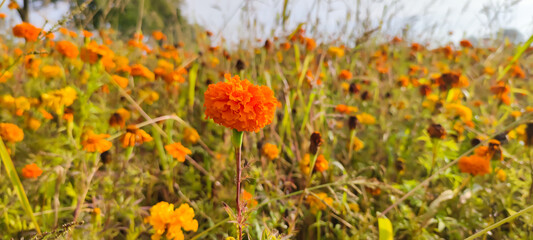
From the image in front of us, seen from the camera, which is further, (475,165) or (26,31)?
(26,31)

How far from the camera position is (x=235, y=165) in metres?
1.43

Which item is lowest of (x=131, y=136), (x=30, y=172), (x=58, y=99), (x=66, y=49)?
(x=30, y=172)

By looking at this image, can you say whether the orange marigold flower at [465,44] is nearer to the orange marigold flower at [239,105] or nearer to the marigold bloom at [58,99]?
the orange marigold flower at [239,105]

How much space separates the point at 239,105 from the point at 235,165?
81 centimetres

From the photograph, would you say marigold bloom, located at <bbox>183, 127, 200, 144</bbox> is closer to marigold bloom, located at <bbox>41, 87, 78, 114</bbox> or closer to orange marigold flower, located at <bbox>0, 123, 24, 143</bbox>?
marigold bloom, located at <bbox>41, 87, 78, 114</bbox>

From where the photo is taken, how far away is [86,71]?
1896 mm

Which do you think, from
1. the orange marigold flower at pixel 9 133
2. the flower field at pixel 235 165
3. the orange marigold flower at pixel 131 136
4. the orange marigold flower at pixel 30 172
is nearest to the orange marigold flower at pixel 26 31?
the flower field at pixel 235 165

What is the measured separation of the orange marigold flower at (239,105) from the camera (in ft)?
2.15

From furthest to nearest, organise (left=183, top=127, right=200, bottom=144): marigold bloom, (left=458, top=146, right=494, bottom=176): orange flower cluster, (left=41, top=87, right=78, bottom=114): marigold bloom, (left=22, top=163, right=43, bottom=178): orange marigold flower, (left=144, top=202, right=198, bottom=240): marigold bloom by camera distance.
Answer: (left=183, top=127, right=200, bottom=144): marigold bloom → (left=41, top=87, right=78, bottom=114): marigold bloom → (left=458, top=146, right=494, bottom=176): orange flower cluster → (left=22, top=163, right=43, bottom=178): orange marigold flower → (left=144, top=202, right=198, bottom=240): marigold bloom

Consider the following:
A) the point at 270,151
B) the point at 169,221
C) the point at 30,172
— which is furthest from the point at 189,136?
the point at 169,221

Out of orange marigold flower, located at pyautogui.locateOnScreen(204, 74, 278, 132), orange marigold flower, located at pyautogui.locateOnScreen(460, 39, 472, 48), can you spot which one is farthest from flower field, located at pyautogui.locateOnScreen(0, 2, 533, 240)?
orange marigold flower, located at pyautogui.locateOnScreen(460, 39, 472, 48)

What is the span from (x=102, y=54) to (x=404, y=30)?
8.82ft

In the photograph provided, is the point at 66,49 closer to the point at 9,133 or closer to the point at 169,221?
the point at 9,133

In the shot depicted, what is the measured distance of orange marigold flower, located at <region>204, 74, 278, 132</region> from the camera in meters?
0.66
